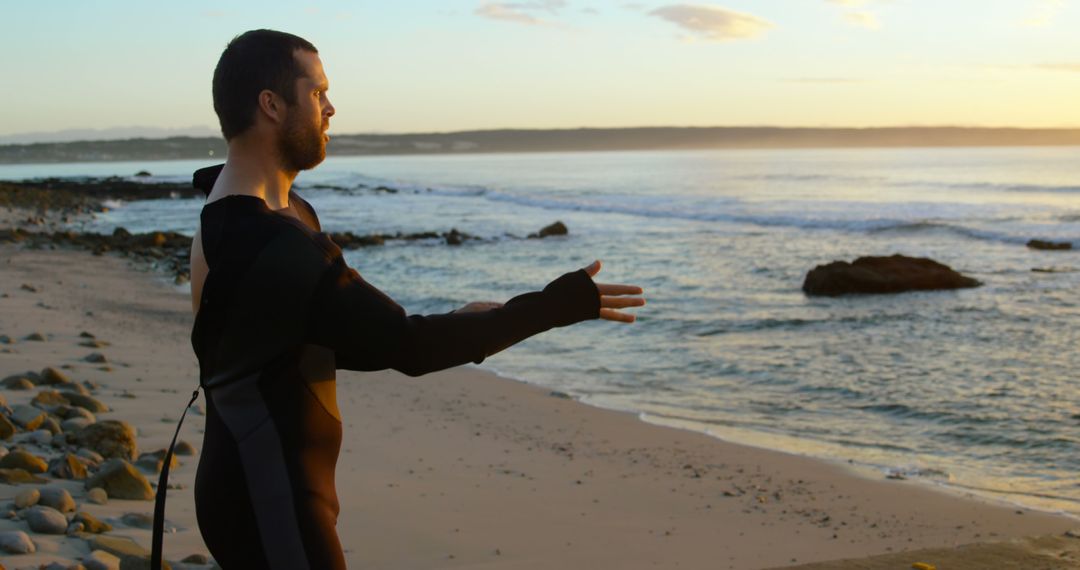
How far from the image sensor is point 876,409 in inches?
385

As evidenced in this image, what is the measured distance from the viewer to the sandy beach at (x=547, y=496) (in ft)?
17.5

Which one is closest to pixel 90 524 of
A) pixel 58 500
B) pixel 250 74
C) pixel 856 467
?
pixel 58 500

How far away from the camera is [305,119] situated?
6.95 feet

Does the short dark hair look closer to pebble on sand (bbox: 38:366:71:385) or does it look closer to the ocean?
the ocean

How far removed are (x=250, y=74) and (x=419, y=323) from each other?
1.96 feet

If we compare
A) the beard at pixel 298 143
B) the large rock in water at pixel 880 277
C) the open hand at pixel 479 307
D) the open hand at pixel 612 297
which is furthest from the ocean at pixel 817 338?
the beard at pixel 298 143

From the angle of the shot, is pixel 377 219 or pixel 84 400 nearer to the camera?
pixel 84 400

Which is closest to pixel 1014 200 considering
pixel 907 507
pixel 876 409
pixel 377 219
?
pixel 377 219

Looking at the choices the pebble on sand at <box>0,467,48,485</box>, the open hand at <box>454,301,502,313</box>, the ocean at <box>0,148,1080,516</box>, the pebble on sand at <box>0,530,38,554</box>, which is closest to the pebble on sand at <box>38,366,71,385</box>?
the pebble on sand at <box>0,467,48,485</box>

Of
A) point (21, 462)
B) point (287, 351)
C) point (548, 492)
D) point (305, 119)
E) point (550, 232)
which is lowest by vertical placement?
point (550, 232)

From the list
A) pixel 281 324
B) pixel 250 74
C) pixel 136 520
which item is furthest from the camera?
pixel 136 520

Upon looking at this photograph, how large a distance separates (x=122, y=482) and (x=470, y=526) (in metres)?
1.84

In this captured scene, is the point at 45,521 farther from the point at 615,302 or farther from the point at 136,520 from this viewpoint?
the point at 615,302

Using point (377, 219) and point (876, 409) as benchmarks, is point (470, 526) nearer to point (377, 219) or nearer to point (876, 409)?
point (876, 409)
